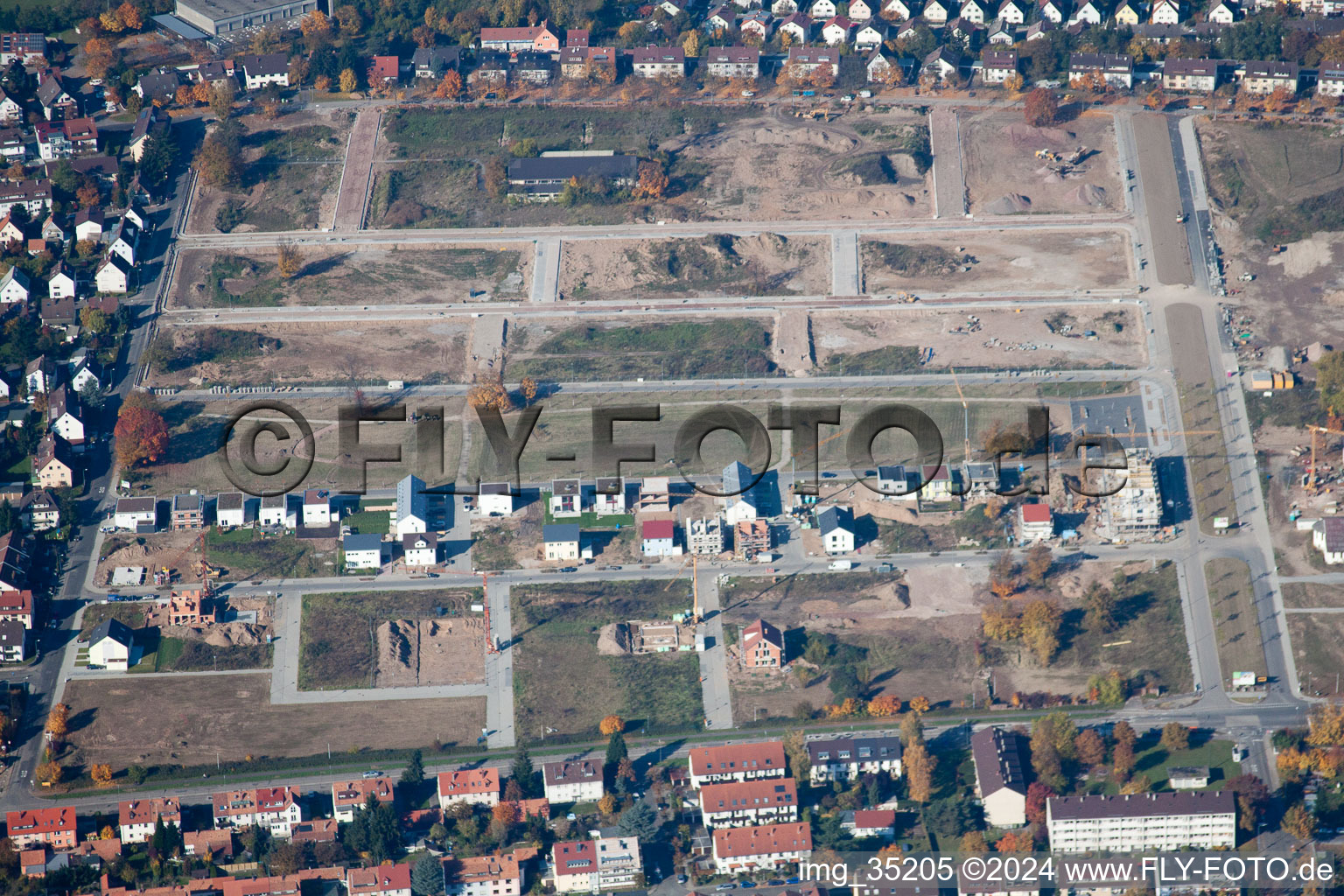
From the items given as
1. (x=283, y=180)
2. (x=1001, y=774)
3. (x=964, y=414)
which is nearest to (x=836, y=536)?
(x=964, y=414)

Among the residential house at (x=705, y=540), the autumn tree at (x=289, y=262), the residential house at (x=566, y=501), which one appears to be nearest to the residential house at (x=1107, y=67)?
the residential house at (x=705, y=540)

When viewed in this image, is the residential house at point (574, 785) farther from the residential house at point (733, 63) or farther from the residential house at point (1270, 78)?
the residential house at point (1270, 78)

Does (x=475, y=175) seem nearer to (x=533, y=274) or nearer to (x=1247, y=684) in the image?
(x=533, y=274)

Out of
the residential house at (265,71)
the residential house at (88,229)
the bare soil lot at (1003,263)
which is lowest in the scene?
the bare soil lot at (1003,263)

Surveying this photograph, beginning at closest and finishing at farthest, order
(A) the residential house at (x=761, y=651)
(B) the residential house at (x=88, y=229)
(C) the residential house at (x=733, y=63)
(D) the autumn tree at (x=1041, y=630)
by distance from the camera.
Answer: (D) the autumn tree at (x=1041, y=630)
(A) the residential house at (x=761, y=651)
(B) the residential house at (x=88, y=229)
(C) the residential house at (x=733, y=63)

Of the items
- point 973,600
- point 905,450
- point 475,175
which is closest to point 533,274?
point 475,175

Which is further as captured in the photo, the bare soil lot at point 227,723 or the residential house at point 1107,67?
the residential house at point 1107,67

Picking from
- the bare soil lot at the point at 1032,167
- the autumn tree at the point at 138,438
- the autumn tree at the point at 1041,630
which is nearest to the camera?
the autumn tree at the point at 1041,630

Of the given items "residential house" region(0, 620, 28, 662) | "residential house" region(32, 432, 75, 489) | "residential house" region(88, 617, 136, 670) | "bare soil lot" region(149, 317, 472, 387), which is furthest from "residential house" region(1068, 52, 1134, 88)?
"residential house" region(0, 620, 28, 662)
